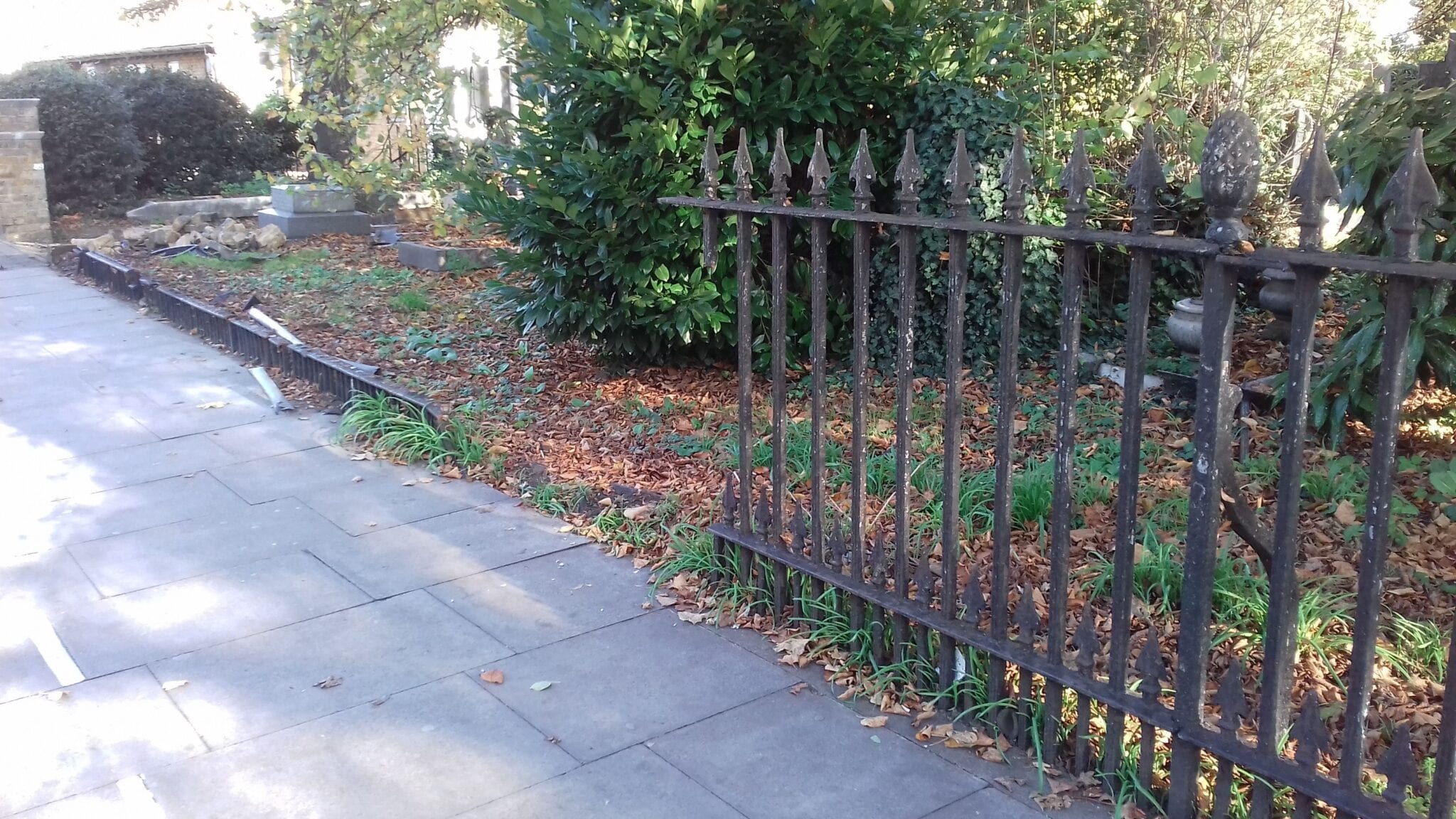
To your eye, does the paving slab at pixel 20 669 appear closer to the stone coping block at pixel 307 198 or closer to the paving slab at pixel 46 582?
the paving slab at pixel 46 582

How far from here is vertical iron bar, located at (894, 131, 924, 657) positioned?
3.38m

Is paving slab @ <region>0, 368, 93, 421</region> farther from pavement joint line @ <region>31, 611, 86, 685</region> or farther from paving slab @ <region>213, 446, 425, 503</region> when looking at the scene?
pavement joint line @ <region>31, 611, 86, 685</region>

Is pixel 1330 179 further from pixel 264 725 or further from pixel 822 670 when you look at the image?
pixel 264 725

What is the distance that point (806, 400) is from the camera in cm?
686

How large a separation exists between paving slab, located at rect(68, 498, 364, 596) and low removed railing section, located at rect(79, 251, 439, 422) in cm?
134

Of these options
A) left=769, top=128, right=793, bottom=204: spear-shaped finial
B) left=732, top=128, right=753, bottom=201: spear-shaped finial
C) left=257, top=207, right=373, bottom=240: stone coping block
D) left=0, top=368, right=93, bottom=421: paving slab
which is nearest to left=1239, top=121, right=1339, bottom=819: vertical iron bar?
left=769, top=128, right=793, bottom=204: spear-shaped finial

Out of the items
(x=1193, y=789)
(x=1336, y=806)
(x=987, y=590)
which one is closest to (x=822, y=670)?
(x=987, y=590)

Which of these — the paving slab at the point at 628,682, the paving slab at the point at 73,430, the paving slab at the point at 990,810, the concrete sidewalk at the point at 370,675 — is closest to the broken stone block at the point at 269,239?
the paving slab at the point at 73,430

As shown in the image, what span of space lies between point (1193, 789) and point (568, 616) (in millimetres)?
2296

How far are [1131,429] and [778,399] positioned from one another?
1.46 m

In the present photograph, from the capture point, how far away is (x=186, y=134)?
1988 cm

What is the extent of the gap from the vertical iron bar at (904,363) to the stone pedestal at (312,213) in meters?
12.2

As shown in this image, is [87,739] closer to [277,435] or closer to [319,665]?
[319,665]

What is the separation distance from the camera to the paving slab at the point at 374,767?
325 cm
